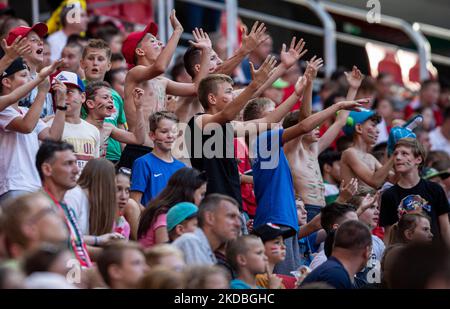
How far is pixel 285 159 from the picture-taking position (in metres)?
11.2

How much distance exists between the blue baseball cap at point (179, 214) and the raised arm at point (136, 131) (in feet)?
5.90

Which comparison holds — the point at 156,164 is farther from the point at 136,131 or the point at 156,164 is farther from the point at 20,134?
the point at 20,134

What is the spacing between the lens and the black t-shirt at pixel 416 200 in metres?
12.1

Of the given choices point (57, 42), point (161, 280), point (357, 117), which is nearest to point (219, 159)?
point (161, 280)

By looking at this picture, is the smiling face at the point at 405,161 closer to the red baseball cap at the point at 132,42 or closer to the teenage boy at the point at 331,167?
the teenage boy at the point at 331,167

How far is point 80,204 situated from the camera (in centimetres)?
956

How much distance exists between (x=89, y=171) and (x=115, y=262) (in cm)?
171

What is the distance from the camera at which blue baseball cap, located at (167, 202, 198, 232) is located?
946 centimetres

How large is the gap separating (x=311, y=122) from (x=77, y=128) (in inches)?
76.6

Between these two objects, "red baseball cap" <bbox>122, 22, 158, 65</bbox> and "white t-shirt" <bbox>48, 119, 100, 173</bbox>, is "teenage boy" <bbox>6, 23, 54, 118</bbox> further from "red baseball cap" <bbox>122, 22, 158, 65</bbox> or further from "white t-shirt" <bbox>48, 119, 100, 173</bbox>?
"red baseball cap" <bbox>122, 22, 158, 65</bbox>

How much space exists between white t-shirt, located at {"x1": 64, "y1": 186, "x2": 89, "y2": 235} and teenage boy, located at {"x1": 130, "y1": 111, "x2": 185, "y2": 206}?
3.99ft

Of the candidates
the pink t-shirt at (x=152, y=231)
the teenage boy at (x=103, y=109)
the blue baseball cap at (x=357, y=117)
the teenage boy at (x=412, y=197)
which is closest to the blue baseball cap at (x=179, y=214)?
the pink t-shirt at (x=152, y=231)
